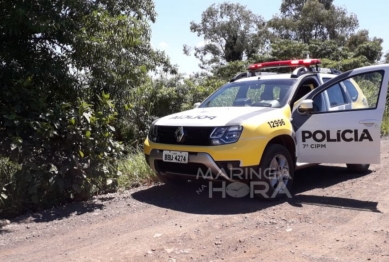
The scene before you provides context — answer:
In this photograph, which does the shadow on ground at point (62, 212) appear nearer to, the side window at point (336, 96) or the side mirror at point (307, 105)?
the side mirror at point (307, 105)

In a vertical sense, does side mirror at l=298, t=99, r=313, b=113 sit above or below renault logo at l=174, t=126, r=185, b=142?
above

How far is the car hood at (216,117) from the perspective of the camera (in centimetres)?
571

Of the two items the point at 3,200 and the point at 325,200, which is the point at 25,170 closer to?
the point at 3,200

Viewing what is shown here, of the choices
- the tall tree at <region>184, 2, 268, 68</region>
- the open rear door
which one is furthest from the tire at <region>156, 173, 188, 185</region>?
the tall tree at <region>184, 2, 268, 68</region>

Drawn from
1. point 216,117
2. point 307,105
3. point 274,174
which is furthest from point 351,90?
point 216,117

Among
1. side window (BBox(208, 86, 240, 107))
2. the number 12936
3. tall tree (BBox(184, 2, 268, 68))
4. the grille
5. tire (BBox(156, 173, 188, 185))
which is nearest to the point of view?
the grille

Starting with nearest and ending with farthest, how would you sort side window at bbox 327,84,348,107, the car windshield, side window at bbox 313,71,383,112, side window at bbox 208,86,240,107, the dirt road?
the dirt road, side window at bbox 313,71,383,112, the car windshield, side window at bbox 327,84,348,107, side window at bbox 208,86,240,107

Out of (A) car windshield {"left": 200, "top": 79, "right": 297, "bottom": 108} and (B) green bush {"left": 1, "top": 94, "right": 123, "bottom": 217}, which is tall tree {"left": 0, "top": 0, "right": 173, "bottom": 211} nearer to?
(B) green bush {"left": 1, "top": 94, "right": 123, "bottom": 217}

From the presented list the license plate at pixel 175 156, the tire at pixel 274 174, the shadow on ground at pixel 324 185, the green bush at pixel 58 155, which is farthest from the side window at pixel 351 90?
the green bush at pixel 58 155

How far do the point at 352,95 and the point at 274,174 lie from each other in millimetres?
2330

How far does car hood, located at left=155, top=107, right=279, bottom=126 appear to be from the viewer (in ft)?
18.7

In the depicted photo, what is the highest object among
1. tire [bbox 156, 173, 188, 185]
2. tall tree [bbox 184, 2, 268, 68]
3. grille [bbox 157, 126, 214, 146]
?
tall tree [bbox 184, 2, 268, 68]

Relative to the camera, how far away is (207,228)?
4.93 meters

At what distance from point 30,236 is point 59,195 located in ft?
3.71
